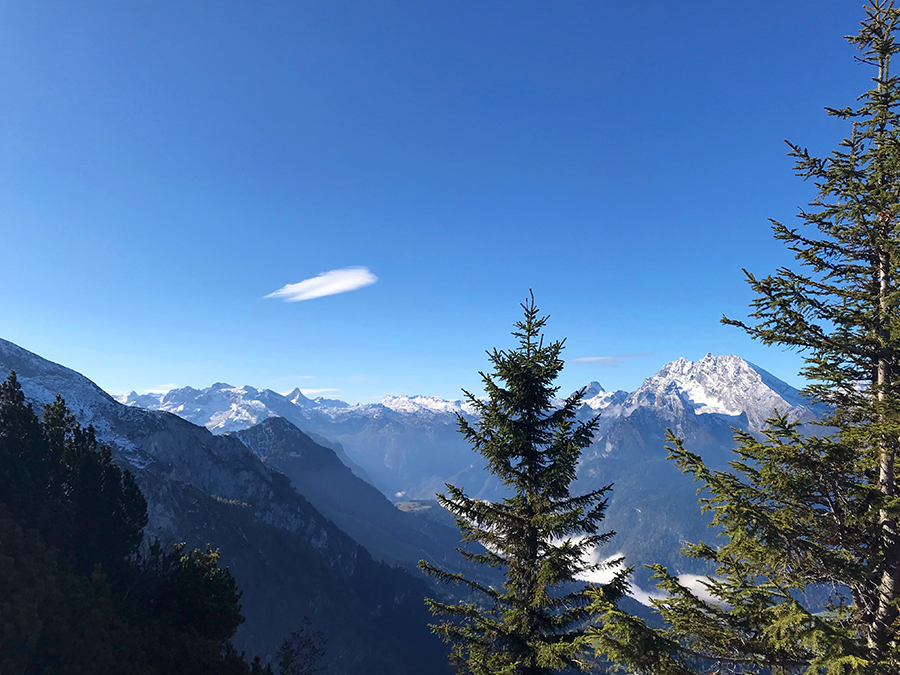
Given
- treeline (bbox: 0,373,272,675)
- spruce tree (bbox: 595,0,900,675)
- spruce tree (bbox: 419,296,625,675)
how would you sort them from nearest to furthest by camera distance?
spruce tree (bbox: 595,0,900,675) → spruce tree (bbox: 419,296,625,675) → treeline (bbox: 0,373,272,675)

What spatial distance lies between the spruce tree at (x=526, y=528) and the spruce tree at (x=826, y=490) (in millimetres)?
5516

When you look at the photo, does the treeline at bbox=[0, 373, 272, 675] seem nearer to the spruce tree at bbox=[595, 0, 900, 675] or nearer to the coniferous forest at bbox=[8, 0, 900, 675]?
the coniferous forest at bbox=[8, 0, 900, 675]

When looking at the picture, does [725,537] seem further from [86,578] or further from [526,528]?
[86,578]

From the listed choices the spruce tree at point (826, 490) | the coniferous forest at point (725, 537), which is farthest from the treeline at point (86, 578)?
the spruce tree at point (826, 490)

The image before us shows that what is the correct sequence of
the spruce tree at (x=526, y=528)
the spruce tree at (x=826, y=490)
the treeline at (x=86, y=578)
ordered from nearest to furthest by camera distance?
the spruce tree at (x=826, y=490), the spruce tree at (x=526, y=528), the treeline at (x=86, y=578)

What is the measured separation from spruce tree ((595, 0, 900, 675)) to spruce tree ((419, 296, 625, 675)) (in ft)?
18.1

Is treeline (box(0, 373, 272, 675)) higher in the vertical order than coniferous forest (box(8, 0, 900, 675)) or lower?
lower

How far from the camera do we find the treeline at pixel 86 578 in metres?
25.0

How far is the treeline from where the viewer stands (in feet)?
82.2

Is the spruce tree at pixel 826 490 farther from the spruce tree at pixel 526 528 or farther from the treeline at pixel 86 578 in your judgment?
the treeline at pixel 86 578

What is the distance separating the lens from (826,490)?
11117 mm

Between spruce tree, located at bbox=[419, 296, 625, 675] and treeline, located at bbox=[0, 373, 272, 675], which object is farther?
treeline, located at bbox=[0, 373, 272, 675]

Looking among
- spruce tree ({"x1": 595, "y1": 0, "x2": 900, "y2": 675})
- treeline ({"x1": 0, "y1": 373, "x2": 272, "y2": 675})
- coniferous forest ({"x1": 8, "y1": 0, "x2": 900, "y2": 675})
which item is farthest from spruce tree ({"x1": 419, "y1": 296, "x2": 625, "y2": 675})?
treeline ({"x1": 0, "y1": 373, "x2": 272, "y2": 675})

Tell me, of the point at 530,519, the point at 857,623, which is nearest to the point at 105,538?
the point at 530,519
